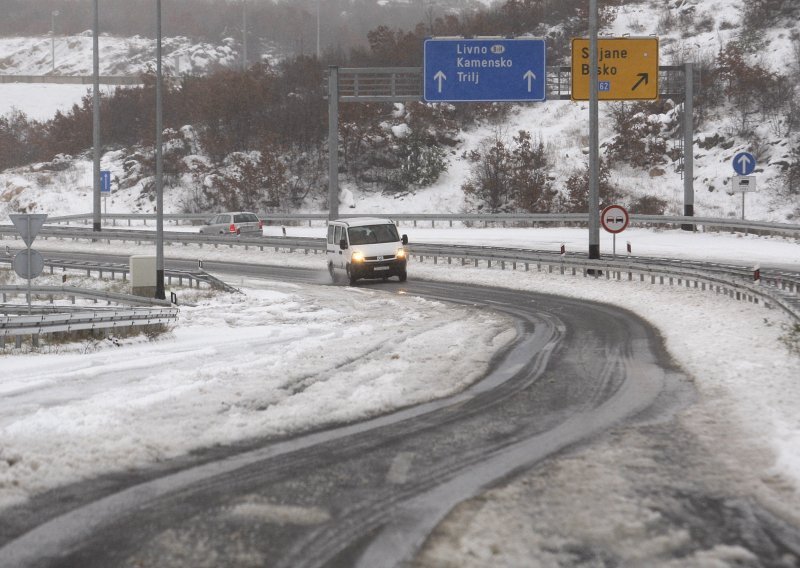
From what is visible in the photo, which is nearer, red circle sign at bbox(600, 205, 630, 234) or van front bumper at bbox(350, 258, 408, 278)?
red circle sign at bbox(600, 205, 630, 234)

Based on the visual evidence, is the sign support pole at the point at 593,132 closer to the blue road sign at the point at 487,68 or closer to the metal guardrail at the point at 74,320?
the blue road sign at the point at 487,68

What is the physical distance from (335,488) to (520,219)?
40.9 m

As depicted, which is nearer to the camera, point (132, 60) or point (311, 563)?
point (311, 563)

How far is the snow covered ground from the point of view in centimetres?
796

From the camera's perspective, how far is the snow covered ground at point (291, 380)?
7.96 metres

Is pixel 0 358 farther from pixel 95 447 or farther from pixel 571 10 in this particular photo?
pixel 571 10

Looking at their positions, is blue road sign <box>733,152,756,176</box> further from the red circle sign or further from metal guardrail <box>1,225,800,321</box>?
the red circle sign

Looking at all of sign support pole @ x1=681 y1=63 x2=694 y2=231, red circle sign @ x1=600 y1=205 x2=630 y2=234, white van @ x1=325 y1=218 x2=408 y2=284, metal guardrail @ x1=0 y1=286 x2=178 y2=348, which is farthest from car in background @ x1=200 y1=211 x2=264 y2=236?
metal guardrail @ x1=0 y1=286 x2=178 y2=348

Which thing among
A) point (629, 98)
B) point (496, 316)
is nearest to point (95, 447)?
point (496, 316)

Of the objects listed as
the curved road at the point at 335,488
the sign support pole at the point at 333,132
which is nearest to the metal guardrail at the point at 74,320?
the curved road at the point at 335,488

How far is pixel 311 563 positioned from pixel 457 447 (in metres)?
2.86

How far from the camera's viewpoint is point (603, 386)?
11.0 meters

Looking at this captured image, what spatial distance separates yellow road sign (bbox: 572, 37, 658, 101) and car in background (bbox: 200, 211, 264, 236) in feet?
50.9

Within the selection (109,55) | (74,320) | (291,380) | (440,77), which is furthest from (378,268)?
(109,55)
